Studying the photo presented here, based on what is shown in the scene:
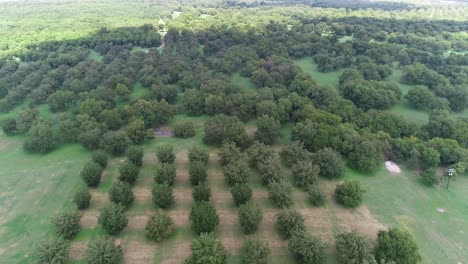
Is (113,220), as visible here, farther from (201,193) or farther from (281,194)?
(281,194)

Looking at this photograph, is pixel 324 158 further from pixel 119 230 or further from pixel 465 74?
pixel 465 74

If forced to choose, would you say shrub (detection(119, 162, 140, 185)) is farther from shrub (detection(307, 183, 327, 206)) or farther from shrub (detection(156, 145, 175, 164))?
shrub (detection(307, 183, 327, 206))

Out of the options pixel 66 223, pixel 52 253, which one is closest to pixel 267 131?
pixel 66 223

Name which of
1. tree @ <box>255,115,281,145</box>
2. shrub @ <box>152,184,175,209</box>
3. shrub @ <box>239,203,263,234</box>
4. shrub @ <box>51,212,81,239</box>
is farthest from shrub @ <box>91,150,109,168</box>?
tree @ <box>255,115,281,145</box>

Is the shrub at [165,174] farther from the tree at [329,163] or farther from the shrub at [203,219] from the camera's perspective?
the tree at [329,163]

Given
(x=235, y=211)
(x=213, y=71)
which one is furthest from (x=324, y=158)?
(x=213, y=71)

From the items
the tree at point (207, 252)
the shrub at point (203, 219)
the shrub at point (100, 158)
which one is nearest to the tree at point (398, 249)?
the tree at point (207, 252)
